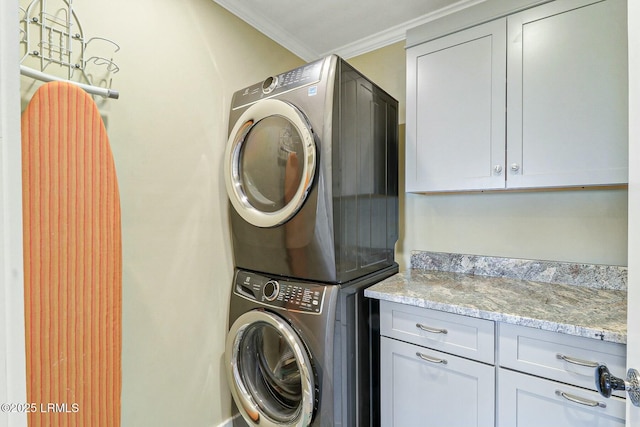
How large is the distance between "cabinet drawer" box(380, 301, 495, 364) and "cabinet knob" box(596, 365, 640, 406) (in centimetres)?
48

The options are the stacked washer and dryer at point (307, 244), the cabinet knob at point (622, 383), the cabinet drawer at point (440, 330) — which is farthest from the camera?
the stacked washer and dryer at point (307, 244)

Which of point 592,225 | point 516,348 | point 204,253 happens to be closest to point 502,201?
point 592,225

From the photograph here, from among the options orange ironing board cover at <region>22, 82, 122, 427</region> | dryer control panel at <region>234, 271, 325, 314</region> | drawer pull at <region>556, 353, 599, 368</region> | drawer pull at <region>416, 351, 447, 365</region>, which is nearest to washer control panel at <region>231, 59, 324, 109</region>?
orange ironing board cover at <region>22, 82, 122, 427</region>

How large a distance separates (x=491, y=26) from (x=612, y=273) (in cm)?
138

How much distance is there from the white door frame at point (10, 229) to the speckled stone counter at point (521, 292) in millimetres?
1251

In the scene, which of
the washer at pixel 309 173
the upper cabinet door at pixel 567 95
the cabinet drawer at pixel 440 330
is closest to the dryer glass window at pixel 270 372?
the washer at pixel 309 173

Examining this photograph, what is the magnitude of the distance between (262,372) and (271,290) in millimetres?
548

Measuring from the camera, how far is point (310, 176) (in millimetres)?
1276

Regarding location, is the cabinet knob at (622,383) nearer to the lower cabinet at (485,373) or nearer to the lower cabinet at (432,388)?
the lower cabinet at (485,373)

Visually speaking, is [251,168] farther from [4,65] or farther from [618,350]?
[618,350]

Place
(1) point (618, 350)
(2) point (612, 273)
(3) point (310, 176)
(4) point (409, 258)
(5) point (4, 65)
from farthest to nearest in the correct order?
(4) point (409, 258)
(2) point (612, 273)
(3) point (310, 176)
(1) point (618, 350)
(5) point (4, 65)

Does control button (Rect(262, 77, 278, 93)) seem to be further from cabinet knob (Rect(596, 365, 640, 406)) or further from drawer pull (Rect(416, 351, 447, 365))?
cabinet knob (Rect(596, 365, 640, 406))

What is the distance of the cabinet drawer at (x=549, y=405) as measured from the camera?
0.92 metres

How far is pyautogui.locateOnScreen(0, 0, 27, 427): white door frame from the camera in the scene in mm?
331
